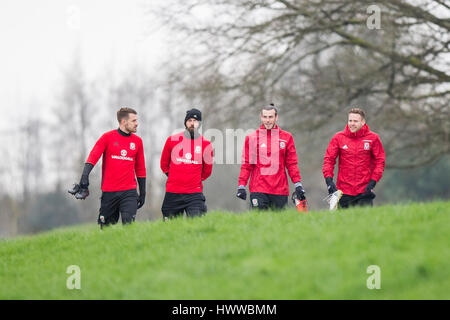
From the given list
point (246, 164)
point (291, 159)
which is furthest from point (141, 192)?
point (291, 159)

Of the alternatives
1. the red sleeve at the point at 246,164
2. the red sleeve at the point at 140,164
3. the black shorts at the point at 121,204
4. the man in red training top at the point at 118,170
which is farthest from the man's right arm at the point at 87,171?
the red sleeve at the point at 246,164

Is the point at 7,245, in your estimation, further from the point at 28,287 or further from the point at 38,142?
the point at 38,142

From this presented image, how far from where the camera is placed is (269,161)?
9414mm

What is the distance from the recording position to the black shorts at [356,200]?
9.45 meters

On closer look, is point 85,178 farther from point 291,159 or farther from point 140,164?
point 291,159

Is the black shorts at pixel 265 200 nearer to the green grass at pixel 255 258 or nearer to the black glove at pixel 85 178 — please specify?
the green grass at pixel 255 258

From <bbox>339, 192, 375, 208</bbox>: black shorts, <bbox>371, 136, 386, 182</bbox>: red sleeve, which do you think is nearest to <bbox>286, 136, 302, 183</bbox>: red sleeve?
<bbox>339, 192, 375, 208</bbox>: black shorts

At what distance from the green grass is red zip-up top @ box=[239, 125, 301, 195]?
1.00 meters

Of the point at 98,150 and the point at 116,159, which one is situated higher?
the point at 98,150

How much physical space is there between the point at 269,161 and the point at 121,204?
8.34 feet

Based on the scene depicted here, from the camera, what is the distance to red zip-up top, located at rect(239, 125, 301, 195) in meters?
9.35

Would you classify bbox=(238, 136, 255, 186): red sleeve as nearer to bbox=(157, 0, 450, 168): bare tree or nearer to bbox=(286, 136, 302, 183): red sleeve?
bbox=(286, 136, 302, 183): red sleeve

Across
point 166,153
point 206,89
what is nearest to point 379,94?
point 206,89
